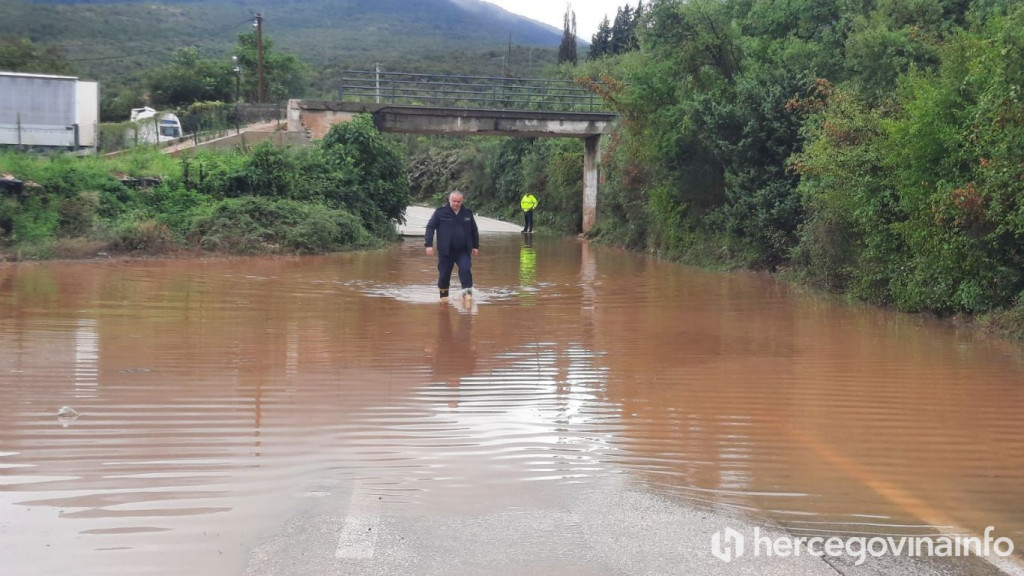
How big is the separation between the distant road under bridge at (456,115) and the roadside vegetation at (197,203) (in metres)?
3.17

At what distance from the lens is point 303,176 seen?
26.5 metres

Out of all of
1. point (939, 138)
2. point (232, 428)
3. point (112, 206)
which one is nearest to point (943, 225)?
point (939, 138)

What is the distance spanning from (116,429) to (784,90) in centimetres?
1761

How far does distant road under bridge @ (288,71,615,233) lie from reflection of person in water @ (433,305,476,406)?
19.9 meters

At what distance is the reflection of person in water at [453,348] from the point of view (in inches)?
366

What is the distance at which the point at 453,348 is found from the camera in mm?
10750

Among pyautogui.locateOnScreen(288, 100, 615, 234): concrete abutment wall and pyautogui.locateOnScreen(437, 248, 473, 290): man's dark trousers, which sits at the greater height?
pyautogui.locateOnScreen(288, 100, 615, 234): concrete abutment wall

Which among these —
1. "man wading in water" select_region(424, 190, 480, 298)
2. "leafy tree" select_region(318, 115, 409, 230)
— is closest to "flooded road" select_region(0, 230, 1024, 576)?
"man wading in water" select_region(424, 190, 480, 298)

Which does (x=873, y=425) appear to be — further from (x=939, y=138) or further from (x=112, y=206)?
(x=112, y=206)

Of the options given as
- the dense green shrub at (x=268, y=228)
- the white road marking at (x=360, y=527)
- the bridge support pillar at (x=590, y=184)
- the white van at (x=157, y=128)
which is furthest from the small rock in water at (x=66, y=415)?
the bridge support pillar at (x=590, y=184)

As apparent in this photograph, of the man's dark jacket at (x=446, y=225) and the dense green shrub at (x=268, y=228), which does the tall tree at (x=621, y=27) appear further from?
the man's dark jacket at (x=446, y=225)

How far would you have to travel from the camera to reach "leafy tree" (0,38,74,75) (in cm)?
6228

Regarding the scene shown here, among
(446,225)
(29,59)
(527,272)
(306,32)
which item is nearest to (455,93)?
(527,272)

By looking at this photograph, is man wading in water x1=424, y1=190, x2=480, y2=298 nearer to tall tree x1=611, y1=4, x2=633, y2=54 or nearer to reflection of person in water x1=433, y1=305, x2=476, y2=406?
reflection of person in water x1=433, y1=305, x2=476, y2=406
